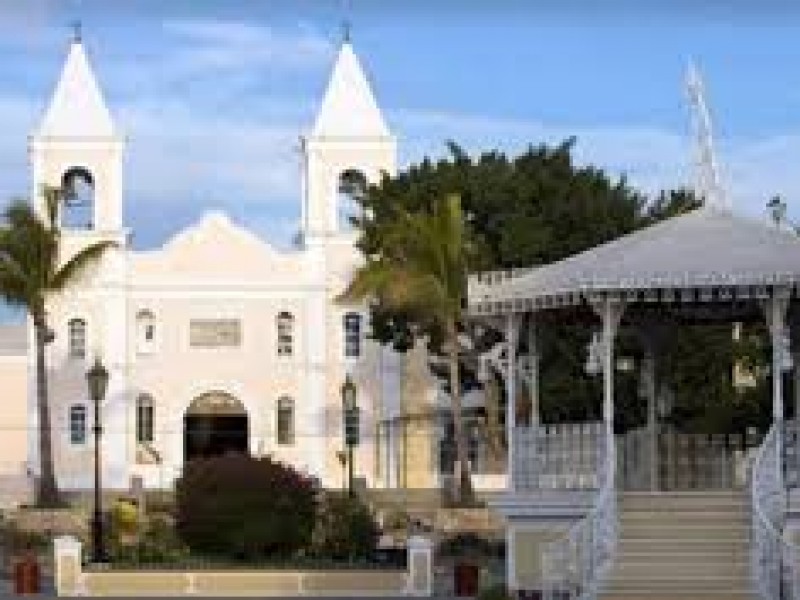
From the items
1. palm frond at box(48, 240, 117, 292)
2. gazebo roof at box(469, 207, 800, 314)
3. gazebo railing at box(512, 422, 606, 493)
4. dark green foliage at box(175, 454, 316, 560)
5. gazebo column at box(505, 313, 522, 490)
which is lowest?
dark green foliage at box(175, 454, 316, 560)

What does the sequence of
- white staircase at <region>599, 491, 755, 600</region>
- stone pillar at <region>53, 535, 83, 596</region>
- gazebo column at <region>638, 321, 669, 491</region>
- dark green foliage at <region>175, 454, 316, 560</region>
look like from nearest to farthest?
white staircase at <region>599, 491, 755, 600</region> → gazebo column at <region>638, 321, 669, 491</region> → stone pillar at <region>53, 535, 83, 596</region> → dark green foliage at <region>175, 454, 316, 560</region>

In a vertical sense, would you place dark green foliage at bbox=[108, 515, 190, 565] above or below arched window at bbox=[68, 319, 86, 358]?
below

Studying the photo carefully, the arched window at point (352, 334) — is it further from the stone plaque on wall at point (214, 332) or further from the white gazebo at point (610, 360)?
the white gazebo at point (610, 360)

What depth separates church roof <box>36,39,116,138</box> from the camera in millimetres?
79875

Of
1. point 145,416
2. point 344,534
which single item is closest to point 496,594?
point 344,534

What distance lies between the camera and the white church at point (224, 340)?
7850 cm

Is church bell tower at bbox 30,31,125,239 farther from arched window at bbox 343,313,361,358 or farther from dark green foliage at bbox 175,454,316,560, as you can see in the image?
dark green foliage at bbox 175,454,316,560

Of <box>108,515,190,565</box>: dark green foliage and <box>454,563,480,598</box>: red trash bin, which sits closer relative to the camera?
<box>454,563,480,598</box>: red trash bin

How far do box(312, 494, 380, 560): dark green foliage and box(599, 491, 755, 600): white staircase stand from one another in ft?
39.1

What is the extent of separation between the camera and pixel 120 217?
7956 centimetres

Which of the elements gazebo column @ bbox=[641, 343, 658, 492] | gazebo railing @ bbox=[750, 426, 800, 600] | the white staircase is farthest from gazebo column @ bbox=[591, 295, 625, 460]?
gazebo railing @ bbox=[750, 426, 800, 600]

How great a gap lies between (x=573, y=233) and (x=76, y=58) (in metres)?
20.1

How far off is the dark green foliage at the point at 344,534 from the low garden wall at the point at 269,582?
209 centimetres

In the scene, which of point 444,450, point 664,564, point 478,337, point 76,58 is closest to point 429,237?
point 478,337
